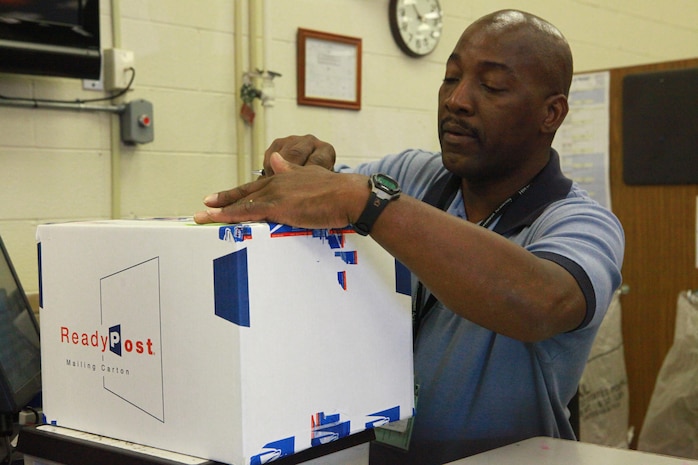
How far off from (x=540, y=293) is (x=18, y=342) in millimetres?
814

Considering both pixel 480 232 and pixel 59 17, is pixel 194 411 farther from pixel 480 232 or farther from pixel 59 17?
pixel 59 17

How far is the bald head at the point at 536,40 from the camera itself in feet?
4.76

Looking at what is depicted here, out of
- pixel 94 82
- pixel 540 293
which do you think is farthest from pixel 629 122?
pixel 540 293

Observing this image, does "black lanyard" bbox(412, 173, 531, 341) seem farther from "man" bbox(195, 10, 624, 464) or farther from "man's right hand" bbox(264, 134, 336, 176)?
"man's right hand" bbox(264, 134, 336, 176)

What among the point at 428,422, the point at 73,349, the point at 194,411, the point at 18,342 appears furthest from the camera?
the point at 428,422

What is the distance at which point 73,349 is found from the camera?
0.99 meters

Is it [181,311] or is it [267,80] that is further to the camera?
[267,80]

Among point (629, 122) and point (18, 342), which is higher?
point (629, 122)

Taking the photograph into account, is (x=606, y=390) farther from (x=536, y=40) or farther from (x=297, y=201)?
(x=297, y=201)

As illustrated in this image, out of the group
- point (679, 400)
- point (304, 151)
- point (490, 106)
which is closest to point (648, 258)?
point (679, 400)

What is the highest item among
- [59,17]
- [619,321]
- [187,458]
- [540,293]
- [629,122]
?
[59,17]

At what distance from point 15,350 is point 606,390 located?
6.70ft

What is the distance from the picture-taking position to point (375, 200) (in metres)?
0.97

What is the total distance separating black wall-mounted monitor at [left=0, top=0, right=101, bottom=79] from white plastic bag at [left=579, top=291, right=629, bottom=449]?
1.79m
